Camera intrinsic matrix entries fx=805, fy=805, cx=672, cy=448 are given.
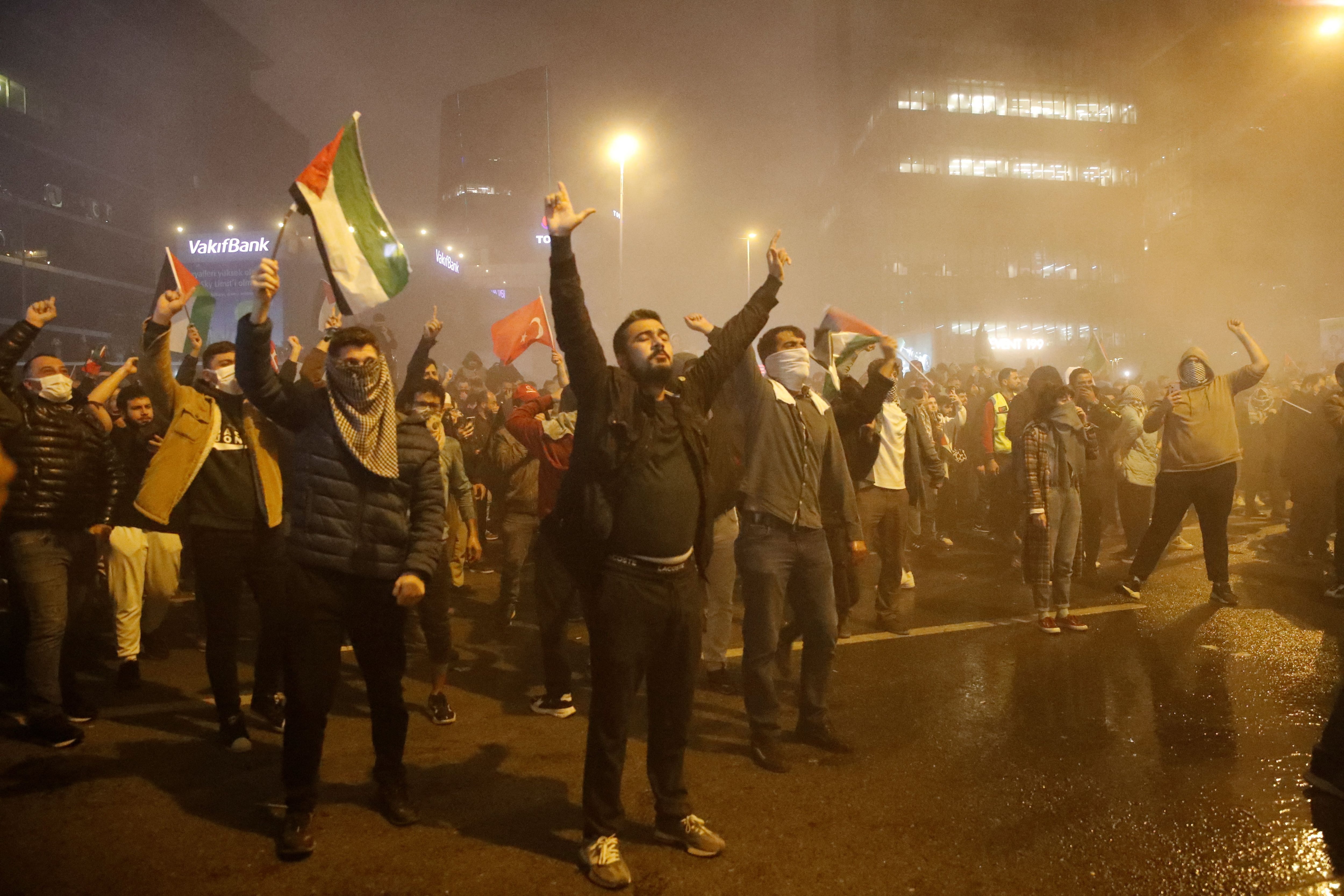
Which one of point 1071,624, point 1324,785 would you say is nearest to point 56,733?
point 1324,785

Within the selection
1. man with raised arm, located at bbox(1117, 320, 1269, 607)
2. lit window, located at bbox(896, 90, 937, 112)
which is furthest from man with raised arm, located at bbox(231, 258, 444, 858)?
lit window, located at bbox(896, 90, 937, 112)

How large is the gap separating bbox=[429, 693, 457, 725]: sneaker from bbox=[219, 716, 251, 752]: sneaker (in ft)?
3.18

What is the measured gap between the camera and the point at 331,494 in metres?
3.42

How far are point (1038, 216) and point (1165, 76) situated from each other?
11.4 metres

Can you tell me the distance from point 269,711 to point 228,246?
51056mm

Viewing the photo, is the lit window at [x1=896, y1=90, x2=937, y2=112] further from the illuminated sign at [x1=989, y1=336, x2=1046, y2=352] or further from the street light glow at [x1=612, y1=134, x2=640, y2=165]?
the street light glow at [x1=612, y1=134, x2=640, y2=165]

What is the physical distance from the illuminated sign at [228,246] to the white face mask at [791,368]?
49.5 meters

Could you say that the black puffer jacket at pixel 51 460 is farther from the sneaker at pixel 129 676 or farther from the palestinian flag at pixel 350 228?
the palestinian flag at pixel 350 228

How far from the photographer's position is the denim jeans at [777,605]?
4195 millimetres

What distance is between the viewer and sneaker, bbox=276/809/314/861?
3.23 metres

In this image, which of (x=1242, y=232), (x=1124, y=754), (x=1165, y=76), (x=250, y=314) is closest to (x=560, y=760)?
(x=250, y=314)

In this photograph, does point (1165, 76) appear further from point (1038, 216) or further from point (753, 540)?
point (753, 540)

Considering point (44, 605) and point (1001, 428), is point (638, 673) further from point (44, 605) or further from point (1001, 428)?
point (1001, 428)

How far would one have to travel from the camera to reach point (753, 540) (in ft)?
14.1
